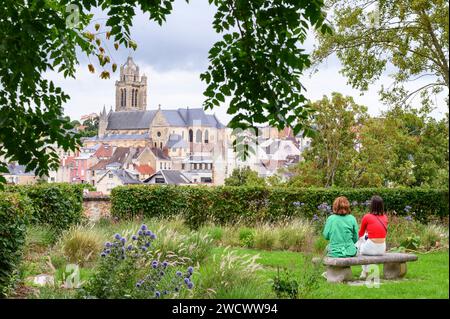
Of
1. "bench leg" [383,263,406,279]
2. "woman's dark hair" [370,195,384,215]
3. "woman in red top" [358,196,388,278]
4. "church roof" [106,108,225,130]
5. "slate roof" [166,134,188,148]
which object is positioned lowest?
"bench leg" [383,263,406,279]

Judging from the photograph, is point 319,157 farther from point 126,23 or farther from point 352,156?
point 126,23

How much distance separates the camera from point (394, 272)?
9.34m

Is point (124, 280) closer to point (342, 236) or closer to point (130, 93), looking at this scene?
point (342, 236)

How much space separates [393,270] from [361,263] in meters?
0.98

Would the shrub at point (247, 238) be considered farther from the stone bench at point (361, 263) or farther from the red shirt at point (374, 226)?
the stone bench at point (361, 263)

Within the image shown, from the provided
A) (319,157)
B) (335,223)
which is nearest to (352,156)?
(319,157)

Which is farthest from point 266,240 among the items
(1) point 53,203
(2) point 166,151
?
(2) point 166,151

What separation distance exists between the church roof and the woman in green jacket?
107360 millimetres

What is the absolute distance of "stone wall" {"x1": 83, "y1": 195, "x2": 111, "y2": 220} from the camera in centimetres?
1972

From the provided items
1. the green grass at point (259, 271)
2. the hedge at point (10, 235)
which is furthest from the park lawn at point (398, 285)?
the hedge at point (10, 235)

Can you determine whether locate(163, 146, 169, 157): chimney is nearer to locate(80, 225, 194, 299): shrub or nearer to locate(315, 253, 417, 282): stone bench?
locate(315, 253, 417, 282): stone bench

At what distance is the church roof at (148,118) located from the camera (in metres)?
118

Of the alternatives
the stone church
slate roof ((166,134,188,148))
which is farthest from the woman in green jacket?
slate roof ((166,134,188,148))

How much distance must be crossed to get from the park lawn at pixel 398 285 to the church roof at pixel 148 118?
105 meters
